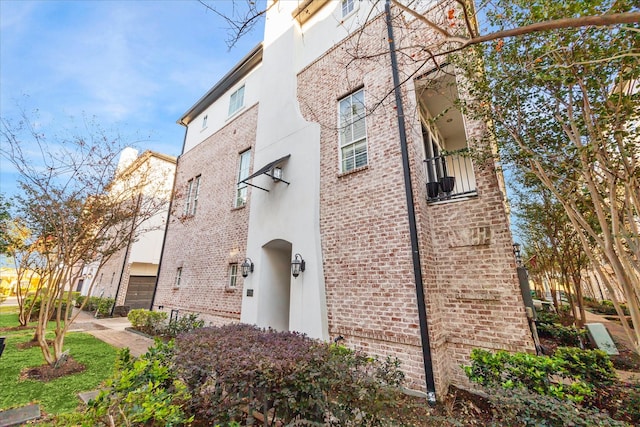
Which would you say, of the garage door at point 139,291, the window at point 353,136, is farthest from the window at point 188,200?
the window at point 353,136

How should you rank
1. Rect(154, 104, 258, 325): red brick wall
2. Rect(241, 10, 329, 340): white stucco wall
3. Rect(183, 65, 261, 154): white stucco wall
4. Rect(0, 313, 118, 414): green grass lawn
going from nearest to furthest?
Rect(0, 313, 118, 414): green grass lawn → Rect(241, 10, 329, 340): white stucco wall → Rect(154, 104, 258, 325): red brick wall → Rect(183, 65, 261, 154): white stucco wall

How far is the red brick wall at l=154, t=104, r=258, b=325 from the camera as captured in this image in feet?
26.8

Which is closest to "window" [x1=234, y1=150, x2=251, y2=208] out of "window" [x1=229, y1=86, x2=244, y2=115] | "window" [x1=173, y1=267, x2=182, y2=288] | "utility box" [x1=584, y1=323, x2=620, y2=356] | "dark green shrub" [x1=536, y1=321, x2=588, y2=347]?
"window" [x1=229, y1=86, x2=244, y2=115]

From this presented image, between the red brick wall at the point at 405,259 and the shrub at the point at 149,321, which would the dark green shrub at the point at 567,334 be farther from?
the shrub at the point at 149,321

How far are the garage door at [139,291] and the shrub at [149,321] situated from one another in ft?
17.5

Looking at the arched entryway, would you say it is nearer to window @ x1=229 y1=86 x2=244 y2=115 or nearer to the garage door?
window @ x1=229 y1=86 x2=244 y2=115

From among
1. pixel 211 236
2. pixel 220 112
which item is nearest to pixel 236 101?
pixel 220 112

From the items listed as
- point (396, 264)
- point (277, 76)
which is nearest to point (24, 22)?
point (277, 76)

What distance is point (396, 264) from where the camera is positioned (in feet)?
15.4

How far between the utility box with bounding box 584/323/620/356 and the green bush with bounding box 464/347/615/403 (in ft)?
12.8

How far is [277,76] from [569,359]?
9448mm

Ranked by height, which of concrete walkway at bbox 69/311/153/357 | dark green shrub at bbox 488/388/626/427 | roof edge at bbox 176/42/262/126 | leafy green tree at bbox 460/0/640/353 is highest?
roof edge at bbox 176/42/262/126

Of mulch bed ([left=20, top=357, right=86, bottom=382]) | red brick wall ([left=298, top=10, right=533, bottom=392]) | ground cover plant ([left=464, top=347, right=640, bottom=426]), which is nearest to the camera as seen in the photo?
ground cover plant ([left=464, top=347, right=640, bottom=426])

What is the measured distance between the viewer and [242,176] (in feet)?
29.9
